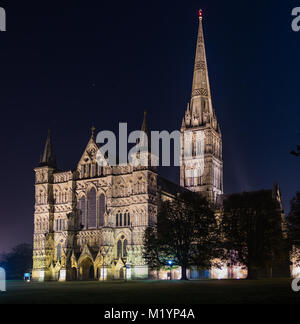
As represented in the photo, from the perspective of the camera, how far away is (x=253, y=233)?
69875 mm

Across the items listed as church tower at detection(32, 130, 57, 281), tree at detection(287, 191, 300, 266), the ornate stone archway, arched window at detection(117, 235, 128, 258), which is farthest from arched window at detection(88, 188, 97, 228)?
tree at detection(287, 191, 300, 266)

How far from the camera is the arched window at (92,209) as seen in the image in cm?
9329

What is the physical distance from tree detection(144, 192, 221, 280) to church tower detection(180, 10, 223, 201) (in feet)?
190

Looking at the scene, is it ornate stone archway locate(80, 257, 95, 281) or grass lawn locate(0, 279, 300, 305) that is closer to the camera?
grass lawn locate(0, 279, 300, 305)

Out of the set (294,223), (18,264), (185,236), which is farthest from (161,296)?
(18,264)

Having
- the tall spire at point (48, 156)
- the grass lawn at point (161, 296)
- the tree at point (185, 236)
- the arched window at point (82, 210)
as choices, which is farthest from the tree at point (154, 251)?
the tall spire at point (48, 156)

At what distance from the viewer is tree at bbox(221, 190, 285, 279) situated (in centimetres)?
6925

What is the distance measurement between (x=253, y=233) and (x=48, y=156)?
49.2 metres

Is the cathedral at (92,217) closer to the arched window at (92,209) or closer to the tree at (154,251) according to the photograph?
the arched window at (92,209)

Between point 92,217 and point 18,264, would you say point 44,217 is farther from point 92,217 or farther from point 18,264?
point 18,264

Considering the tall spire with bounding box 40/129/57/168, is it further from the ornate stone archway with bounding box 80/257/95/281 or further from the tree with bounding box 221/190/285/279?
the tree with bounding box 221/190/285/279

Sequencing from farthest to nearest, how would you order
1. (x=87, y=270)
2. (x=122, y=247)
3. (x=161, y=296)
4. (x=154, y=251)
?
1. (x=87, y=270)
2. (x=122, y=247)
3. (x=154, y=251)
4. (x=161, y=296)
